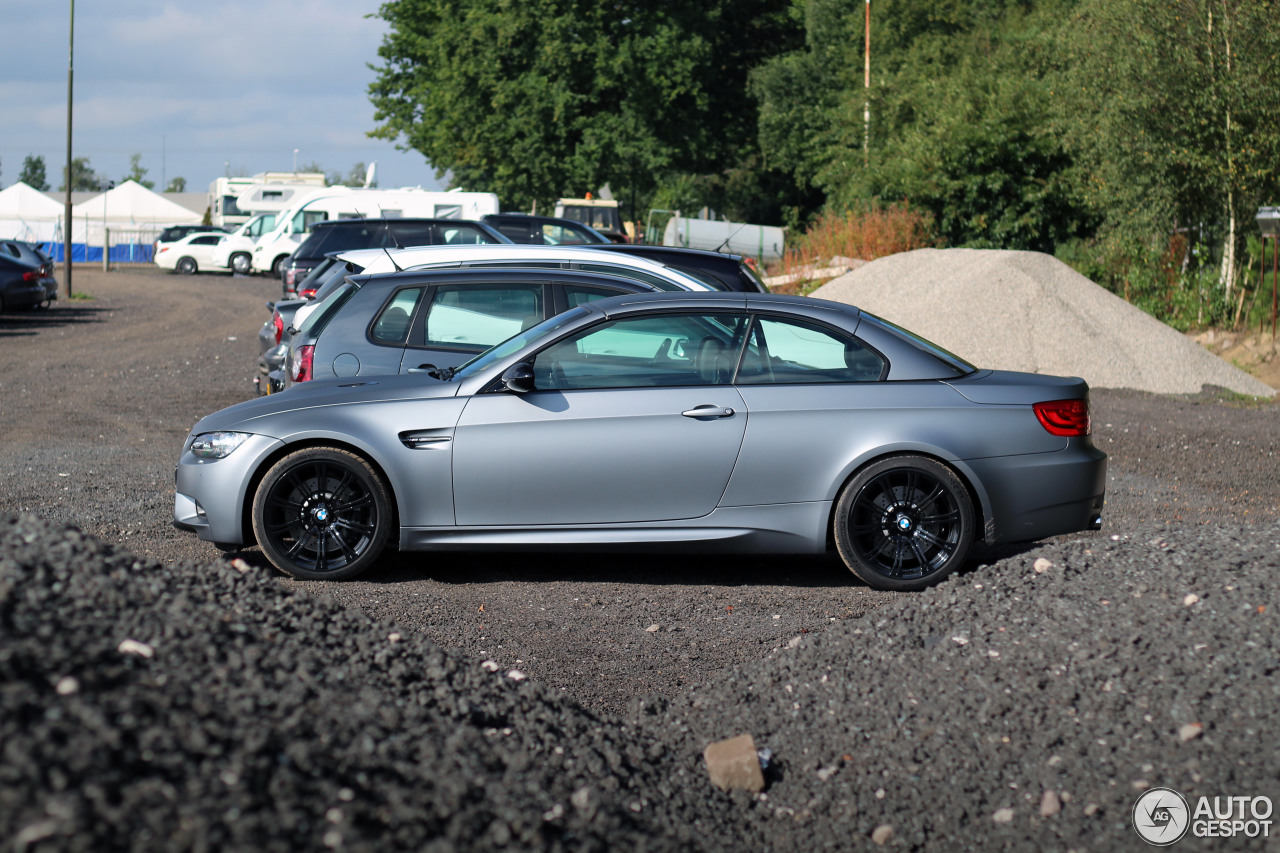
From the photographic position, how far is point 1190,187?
65.5ft

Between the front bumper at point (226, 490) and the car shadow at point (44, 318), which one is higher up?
the car shadow at point (44, 318)

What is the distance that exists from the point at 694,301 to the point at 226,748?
4091mm

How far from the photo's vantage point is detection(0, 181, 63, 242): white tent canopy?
6688 cm

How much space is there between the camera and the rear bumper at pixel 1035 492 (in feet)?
20.2

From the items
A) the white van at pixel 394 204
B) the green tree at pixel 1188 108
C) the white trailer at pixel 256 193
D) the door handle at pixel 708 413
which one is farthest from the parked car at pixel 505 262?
the white trailer at pixel 256 193

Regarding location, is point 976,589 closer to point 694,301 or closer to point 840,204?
point 694,301

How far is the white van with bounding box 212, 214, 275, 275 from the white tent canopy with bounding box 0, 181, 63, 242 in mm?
26802

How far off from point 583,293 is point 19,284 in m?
20.4

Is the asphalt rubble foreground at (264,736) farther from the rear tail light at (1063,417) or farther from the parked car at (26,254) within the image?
the parked car at (26,254)

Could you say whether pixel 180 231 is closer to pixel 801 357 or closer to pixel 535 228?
pixel 535 228

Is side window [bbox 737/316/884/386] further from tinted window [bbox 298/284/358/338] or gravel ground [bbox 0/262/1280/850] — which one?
tinted window [bbox 298/284/358/338]

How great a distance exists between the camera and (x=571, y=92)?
146 feet

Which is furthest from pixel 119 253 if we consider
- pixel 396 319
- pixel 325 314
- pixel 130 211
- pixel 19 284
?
pixel 396 319

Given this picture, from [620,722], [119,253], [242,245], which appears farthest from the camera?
[119,253]
